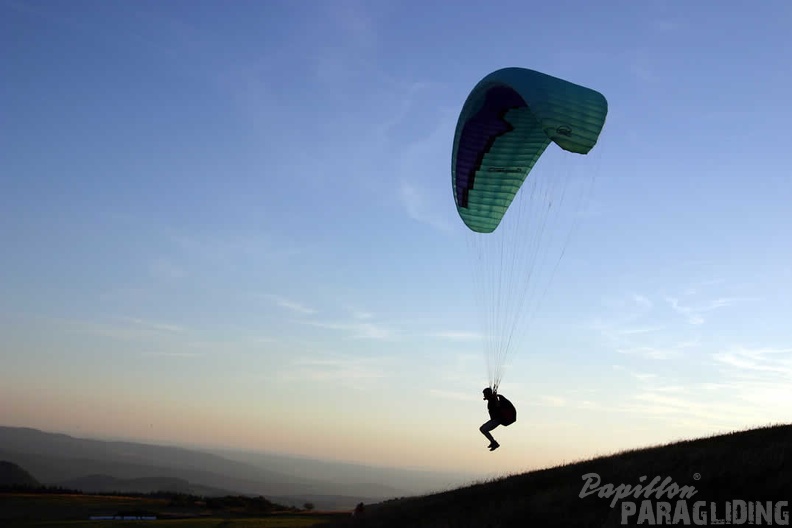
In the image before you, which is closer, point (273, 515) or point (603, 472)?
point (603, 472)

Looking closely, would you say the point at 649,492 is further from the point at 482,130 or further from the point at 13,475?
the point at 13,475

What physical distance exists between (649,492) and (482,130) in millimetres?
11523

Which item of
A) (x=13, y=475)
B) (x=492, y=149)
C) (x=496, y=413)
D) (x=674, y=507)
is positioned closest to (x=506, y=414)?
(x=496, y=413)

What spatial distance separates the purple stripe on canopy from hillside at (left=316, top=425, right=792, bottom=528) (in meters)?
9.20

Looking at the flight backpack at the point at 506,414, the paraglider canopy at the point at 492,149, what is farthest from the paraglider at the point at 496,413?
the paraglider canopy at the point at 492,149

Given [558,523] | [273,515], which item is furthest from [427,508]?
[273,515]

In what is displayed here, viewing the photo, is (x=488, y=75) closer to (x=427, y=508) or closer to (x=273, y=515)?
(x=427, y=508)

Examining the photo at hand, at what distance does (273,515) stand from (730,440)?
862 inches

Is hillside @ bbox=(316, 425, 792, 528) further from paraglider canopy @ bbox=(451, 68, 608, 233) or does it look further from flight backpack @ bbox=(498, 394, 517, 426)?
paraglider canopy @ bbox=(451, 68, 608, 233)

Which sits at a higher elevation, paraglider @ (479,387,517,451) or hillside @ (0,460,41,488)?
paraglider @ (479,387,517,451)

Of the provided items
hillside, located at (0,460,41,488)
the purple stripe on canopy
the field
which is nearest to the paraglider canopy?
the purple stripe on canopy

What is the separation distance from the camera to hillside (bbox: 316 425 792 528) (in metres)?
14.4

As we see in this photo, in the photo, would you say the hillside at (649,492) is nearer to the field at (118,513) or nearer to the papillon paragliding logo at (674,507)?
the papillon paragliding logo at (674,507)

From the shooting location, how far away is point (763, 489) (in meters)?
14.4
